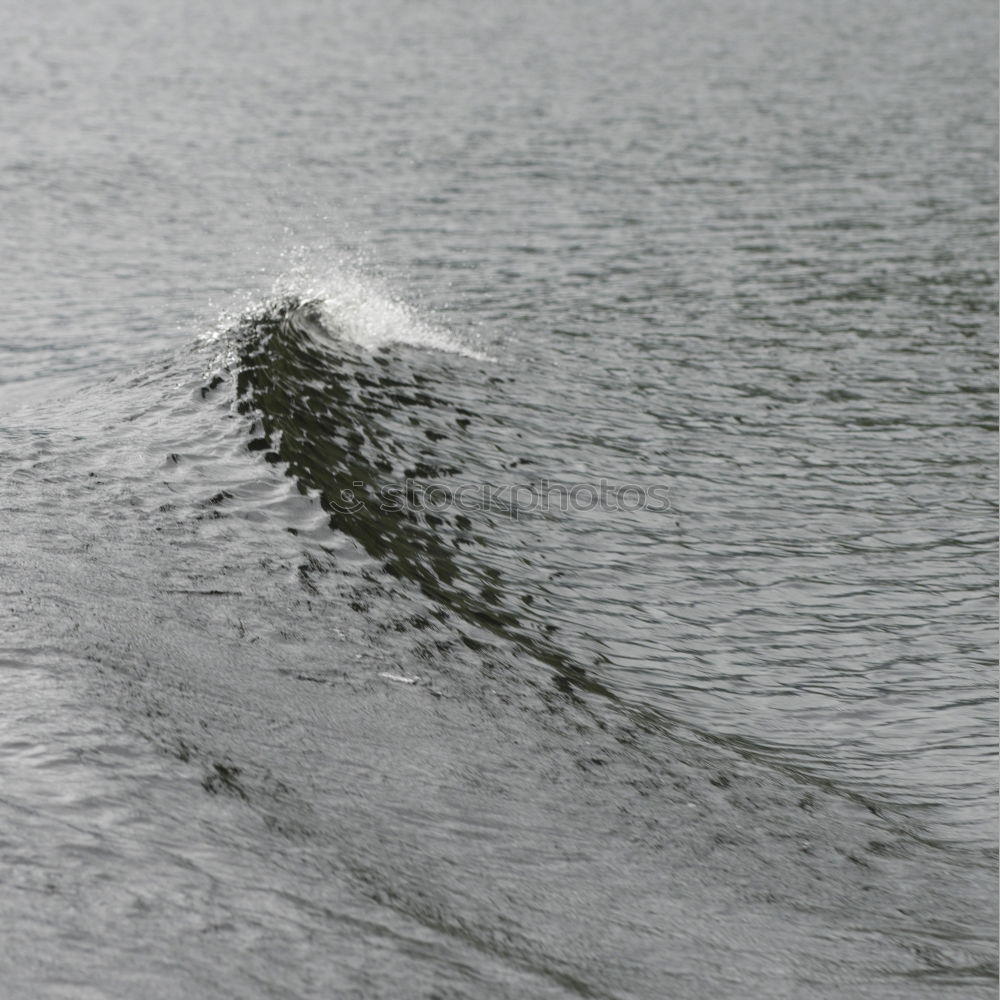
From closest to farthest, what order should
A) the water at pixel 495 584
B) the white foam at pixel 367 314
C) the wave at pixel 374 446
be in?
1. the water at pixel 495 584
2. the wave at pixel 374 446
3. the white foam at pixel 367 314

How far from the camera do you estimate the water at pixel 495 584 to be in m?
9.33

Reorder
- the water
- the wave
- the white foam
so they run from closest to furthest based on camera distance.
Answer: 1. the water
2. the wave
3. the white foam

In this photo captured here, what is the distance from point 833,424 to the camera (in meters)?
22.1

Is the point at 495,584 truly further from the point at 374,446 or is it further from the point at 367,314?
the point at 367,314

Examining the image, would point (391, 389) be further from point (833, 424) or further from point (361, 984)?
point (361, 984)

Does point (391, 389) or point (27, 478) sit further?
point (391, 389)

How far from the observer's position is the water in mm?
9328

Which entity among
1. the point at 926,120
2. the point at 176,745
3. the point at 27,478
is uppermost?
the point at 926,120

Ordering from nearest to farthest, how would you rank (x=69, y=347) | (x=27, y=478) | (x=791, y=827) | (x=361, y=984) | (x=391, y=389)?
(x=361, y=984)
(x=791, y=827)
(x=27, y=478)
(x=391, y=389)
(x=69, y=347)

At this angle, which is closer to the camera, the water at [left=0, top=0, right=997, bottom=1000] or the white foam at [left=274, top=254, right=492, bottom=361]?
the water at [left=0, top=0, right=997, bottom=1000]

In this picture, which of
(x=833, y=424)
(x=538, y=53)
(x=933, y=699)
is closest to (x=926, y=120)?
(x=538, y=53)

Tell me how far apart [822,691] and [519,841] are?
203 inches

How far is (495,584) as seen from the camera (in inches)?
605

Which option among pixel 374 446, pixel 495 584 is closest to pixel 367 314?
pixel 374 446
